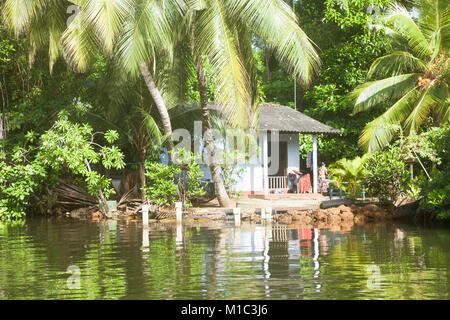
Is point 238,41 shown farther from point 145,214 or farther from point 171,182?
point 145,214

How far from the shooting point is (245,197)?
24.3 meters

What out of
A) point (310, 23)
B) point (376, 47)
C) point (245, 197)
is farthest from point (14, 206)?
point (310, 23)

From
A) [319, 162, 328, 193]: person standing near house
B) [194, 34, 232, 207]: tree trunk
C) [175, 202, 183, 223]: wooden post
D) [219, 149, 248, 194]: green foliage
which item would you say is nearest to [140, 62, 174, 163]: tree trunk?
[194, 34, 232, 207]: tree trunk

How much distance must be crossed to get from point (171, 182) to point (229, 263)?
9569mm

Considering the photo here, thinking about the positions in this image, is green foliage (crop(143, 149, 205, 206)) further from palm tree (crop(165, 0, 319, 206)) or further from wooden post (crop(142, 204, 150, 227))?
palm tree (crop(165, 0, 319, 206))

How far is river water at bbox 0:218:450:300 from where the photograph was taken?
27.2 ft

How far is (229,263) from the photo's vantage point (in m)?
10.7

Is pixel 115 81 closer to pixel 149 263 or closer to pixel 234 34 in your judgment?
pixel 234 34

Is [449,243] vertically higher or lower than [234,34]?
lower

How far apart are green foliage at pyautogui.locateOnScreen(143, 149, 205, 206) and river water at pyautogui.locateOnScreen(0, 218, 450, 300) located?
319 cm

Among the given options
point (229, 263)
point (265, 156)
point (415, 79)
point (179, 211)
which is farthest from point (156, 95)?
point (415, 79)

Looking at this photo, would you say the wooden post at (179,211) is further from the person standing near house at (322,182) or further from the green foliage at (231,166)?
the person standing near house at (322,182)

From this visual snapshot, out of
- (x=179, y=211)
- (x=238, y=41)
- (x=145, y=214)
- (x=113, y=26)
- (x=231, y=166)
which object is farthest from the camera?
(x=231, y=166)

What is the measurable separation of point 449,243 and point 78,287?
7.92 metres
